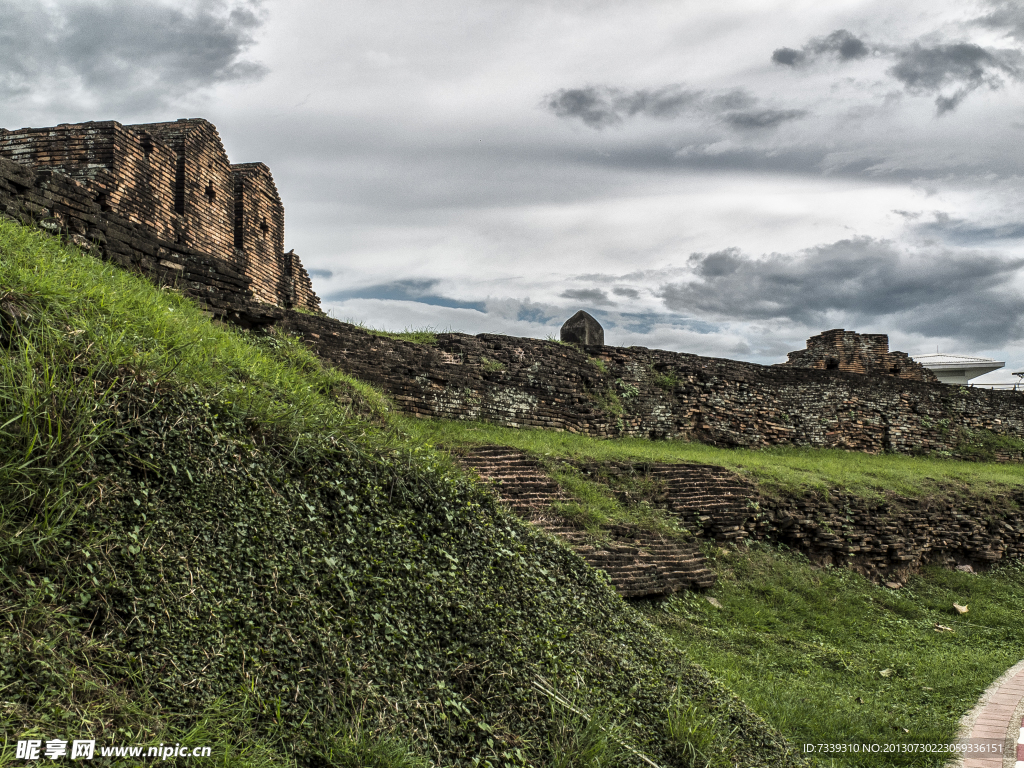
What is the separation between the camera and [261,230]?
12.6 m

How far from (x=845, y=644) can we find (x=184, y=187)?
35.8 feet

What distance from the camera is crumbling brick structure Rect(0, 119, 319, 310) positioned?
9344 mm

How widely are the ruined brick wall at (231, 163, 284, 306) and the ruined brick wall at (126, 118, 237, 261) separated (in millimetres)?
261

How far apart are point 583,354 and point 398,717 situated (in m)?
10.6

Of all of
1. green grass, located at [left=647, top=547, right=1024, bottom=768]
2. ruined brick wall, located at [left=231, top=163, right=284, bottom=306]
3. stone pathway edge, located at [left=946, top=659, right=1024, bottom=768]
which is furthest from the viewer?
ruined brick wall, located at [left=231, top=163, right=284, bottom=306]

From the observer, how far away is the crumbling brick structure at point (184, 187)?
9.34m

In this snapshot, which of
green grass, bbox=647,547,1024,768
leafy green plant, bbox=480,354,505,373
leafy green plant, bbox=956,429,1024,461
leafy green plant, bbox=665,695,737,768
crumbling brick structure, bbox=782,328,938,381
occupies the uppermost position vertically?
crumbling brick structure, bbox=782,328,938,381

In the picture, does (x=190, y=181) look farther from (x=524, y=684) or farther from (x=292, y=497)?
(x=524, y=684)

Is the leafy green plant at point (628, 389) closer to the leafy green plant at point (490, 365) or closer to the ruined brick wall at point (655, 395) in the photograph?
the ruined brick wall at point (655, 395)

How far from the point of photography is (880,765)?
17.0ft

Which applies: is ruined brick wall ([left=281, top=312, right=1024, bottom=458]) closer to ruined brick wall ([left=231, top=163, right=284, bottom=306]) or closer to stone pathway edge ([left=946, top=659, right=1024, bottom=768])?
ruined brick wall ([left=231, top=163, right=284, bottom=306])

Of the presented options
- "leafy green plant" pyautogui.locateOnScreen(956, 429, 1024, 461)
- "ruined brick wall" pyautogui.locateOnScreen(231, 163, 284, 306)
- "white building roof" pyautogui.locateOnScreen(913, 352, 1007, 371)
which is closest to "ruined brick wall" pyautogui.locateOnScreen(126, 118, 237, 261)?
"ruined brick wall" pyautogui.locateOnScreen(231, 163, 284, 306)

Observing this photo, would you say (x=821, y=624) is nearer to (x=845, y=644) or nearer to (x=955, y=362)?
(x=845, y=644)

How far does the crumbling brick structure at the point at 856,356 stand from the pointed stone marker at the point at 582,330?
768 cm
